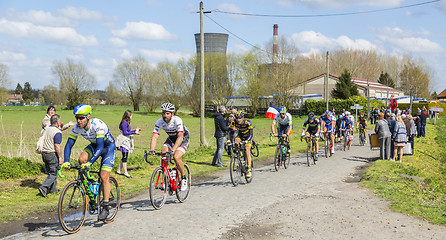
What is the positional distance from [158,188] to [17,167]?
193 inches

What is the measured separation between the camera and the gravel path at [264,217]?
6645 millimetres

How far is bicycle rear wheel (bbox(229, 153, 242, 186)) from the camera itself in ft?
36.4

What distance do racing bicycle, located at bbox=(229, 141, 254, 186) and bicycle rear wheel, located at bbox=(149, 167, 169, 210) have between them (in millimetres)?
2853

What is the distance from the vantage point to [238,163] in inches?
453

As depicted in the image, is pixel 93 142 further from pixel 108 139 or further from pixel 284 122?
pixel 284 122

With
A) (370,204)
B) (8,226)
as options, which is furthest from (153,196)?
(370,204)

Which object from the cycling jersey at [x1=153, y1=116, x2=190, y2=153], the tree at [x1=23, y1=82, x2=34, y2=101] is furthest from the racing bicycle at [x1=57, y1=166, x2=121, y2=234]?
the tree at [x1=23, y1=82, x2=34, y2=101]

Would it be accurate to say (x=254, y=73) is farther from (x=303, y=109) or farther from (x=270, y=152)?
(x=270, y=152)

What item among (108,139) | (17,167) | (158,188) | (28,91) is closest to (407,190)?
(158,188)

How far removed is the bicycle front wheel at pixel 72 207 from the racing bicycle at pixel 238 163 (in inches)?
195

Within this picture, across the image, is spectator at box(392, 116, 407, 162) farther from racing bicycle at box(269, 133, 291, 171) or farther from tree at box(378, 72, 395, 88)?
tree at box(378, 72, 395, 88)

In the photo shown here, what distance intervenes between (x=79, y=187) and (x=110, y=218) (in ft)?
2.96

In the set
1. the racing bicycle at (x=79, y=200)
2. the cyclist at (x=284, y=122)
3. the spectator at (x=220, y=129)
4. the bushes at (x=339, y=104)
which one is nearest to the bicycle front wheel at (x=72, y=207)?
the racing bicycle at (x=79, y=200)

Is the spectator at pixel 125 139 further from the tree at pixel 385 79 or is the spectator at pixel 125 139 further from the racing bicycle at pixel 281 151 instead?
A: the tree at pixel 385 79
